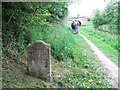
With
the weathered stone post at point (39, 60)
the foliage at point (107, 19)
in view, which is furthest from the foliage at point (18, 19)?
the foliage at point (107, 19)

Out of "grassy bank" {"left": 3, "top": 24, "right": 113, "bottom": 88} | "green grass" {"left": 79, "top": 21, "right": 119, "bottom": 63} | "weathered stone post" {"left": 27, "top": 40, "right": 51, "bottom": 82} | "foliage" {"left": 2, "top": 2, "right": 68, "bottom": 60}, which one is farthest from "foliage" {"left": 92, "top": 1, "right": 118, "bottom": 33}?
"weathered stone post" {"left": 27, "top": 40, "right": 51, "bottom": 82}

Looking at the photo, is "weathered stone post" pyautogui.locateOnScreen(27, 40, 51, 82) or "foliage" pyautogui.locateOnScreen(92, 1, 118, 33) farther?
"foliage" pyautogui.locateOnScreen(92, 1, 118, 33)

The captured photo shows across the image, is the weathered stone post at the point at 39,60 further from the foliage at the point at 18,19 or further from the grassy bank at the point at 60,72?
the foliage at the point at 18,19

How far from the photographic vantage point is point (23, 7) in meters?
6.36

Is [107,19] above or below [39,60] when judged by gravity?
above

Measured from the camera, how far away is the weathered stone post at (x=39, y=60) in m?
5.68

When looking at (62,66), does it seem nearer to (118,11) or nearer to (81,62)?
(81,62)

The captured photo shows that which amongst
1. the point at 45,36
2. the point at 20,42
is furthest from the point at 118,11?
the point at 20,42

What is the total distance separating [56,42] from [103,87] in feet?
9.79

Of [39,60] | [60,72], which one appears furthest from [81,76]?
[39,60]

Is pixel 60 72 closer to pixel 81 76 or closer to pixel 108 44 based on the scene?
pixel 81 76

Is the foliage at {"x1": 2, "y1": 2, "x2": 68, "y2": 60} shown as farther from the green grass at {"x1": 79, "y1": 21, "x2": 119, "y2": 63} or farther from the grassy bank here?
the green grass at {"x1": 79, "y1": 21, "x2": 119, "y2": 63}

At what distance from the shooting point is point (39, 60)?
5.71 metres

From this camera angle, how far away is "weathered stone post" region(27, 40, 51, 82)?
18.6 feet
